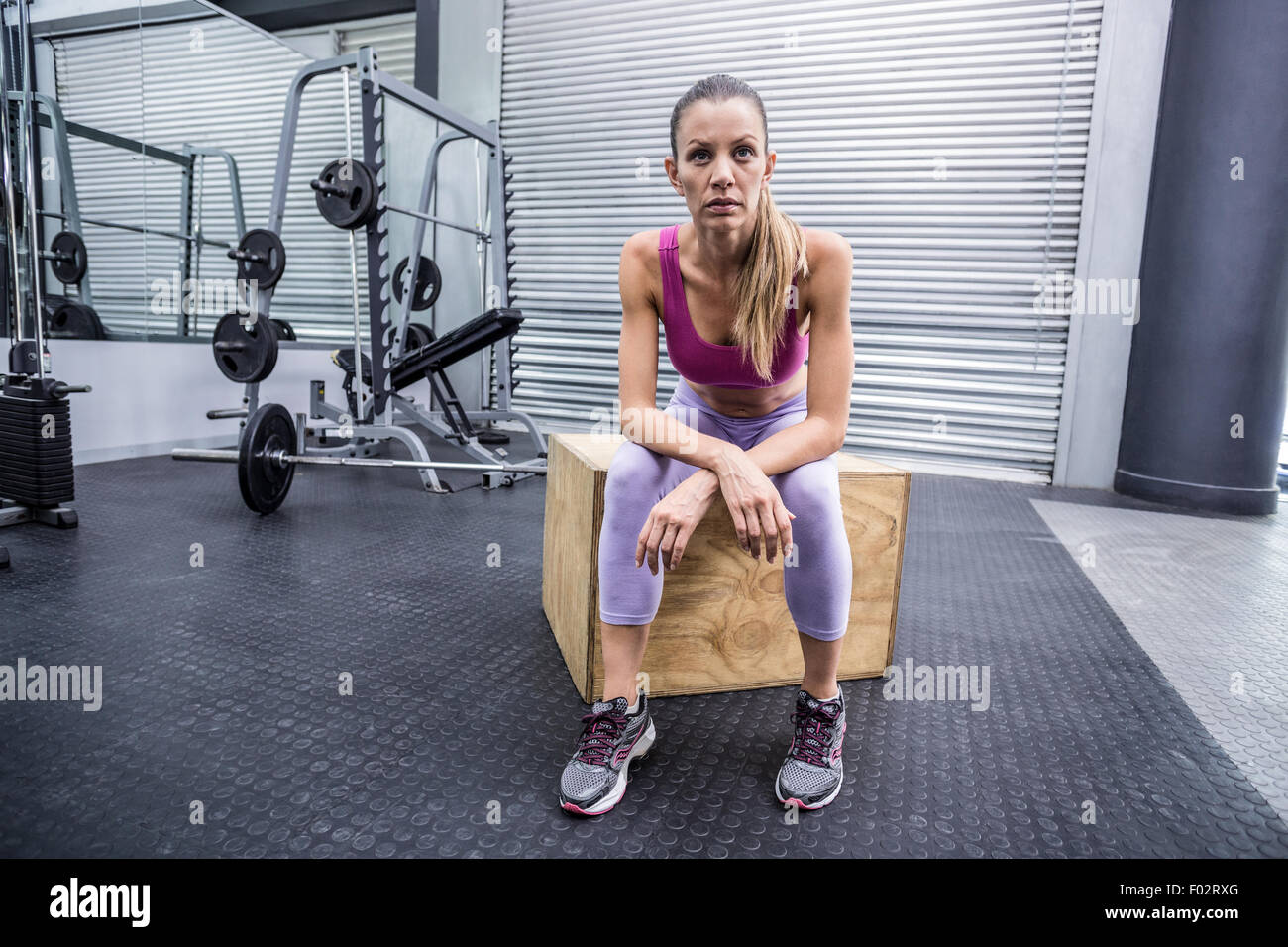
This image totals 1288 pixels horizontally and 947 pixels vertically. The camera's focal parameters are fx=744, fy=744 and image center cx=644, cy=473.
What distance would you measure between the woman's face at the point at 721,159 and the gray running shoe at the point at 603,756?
26.4 inches

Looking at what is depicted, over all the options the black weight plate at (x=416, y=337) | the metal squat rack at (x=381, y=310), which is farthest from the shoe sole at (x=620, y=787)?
the black weight plate at (x=416, y=337)

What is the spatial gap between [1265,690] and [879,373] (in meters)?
2.50

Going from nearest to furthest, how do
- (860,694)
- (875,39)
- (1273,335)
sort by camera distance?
(860,694) < (1273,335) < (875,39)

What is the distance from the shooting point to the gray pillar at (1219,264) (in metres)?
2.73

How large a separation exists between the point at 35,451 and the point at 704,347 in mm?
2013

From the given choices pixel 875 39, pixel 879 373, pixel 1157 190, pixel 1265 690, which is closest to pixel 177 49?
pixel 875 39

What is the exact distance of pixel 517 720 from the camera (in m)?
1.14

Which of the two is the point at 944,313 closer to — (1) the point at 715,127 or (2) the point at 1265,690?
(2) the point at 1265,690

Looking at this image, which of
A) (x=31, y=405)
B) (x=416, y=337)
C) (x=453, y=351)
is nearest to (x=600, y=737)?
(x=31, y=405)

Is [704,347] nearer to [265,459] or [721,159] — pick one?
[721,159]

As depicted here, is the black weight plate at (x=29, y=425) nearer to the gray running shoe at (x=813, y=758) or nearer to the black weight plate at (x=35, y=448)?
the black weight plate at (x=35, y=448)

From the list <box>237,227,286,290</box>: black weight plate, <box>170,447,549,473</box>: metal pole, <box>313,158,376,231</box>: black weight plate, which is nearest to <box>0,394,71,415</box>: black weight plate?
<box>170,447,549,473</box>: metal pole

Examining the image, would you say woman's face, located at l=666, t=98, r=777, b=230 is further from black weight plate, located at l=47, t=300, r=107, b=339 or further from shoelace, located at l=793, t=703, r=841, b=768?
black weight plate, located at l=47, t=300, r=107, b=339
